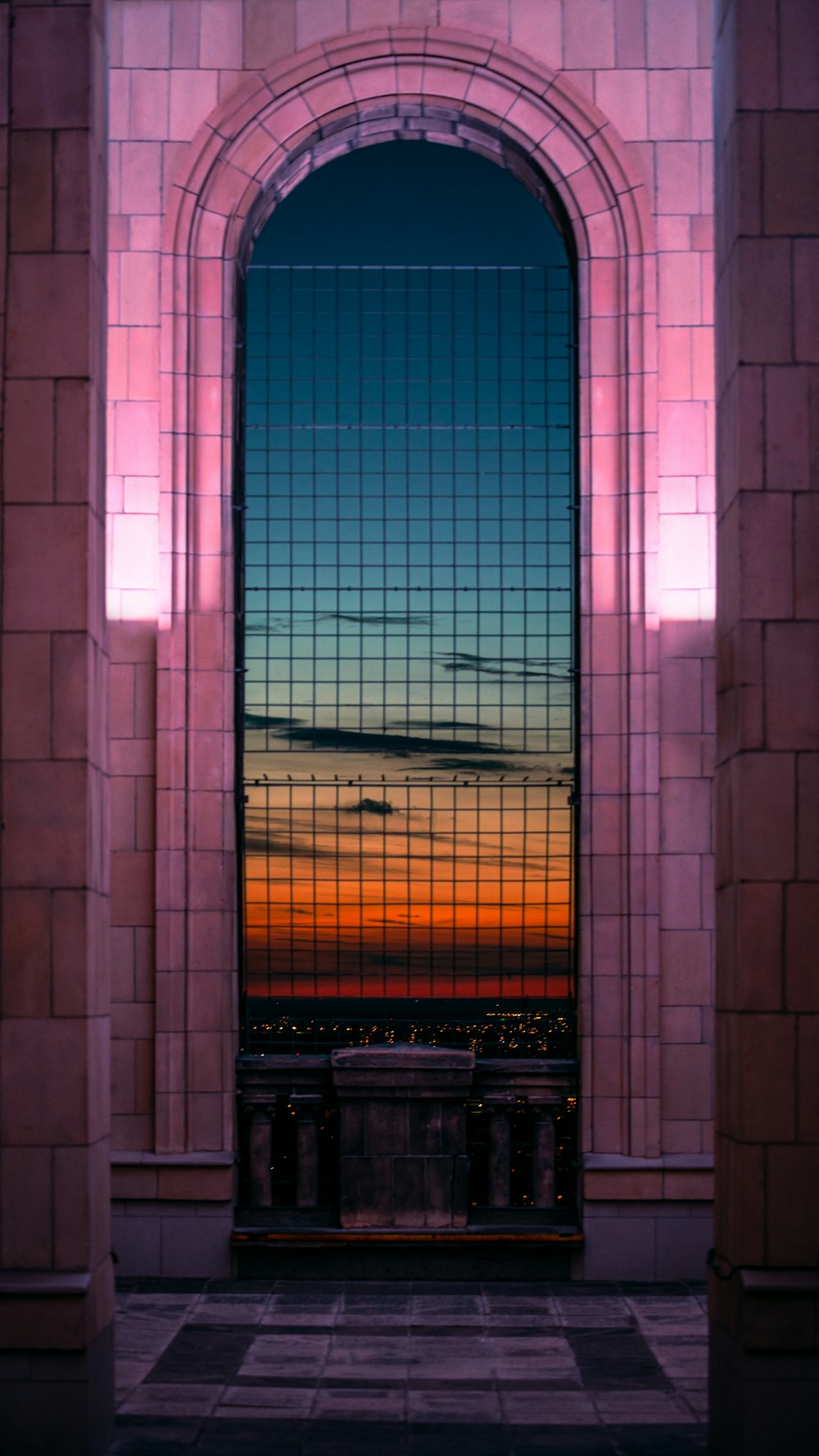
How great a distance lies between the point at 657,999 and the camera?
13.5 m

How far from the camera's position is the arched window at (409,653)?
45.6 feet

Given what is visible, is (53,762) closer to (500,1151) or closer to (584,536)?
(584,536)

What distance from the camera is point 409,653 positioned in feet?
46.4

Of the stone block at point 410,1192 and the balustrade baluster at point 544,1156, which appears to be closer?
the stone block at point 410,1192

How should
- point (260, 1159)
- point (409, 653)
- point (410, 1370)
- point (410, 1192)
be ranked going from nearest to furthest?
point (410, 1370) → point (410, 1192) → point (260, 1159) → point (409, 653)

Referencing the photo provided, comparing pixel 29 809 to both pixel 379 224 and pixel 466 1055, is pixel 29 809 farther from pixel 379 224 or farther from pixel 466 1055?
pixel 379 224

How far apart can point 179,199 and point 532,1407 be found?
378 inches

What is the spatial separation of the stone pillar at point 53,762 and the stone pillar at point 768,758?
3.36m

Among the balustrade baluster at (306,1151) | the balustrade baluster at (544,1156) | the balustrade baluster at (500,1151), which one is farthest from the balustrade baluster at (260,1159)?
the balustrade baluster at (544,1156)

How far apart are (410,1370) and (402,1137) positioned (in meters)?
3.00

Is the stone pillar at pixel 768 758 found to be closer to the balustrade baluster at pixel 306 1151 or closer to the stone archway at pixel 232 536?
the stone archway at pixel 232 536

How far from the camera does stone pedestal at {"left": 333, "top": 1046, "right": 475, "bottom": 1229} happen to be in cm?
1352

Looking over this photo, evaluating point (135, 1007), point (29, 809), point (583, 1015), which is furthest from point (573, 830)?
point (29, 809)

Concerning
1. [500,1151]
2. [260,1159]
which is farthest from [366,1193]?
[500,1151]
